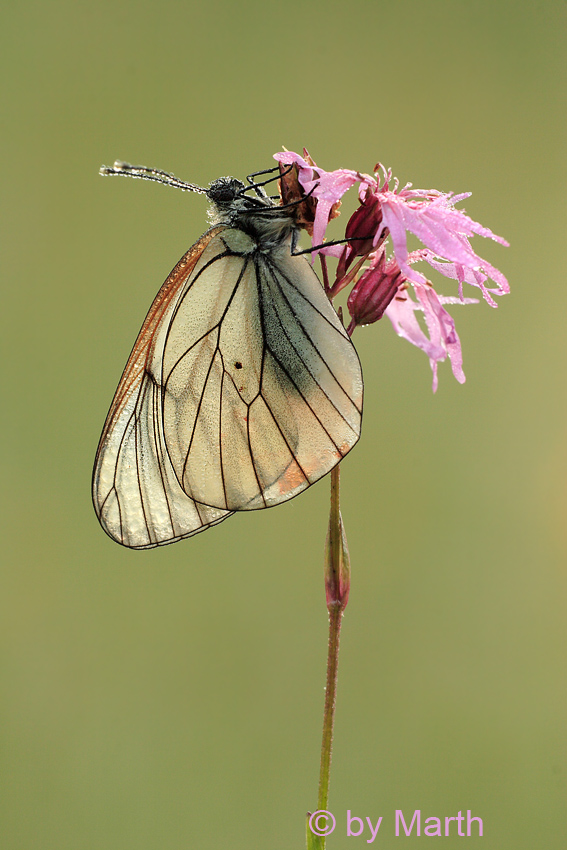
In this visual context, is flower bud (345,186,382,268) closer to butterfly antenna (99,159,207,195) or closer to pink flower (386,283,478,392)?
pink flower (386,283,478,392)

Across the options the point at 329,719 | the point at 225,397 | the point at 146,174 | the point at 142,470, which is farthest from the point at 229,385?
the point at 329,719

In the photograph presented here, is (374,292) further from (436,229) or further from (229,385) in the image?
(229,385)

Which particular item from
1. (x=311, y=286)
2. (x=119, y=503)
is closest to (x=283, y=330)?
(x=311, y=286)

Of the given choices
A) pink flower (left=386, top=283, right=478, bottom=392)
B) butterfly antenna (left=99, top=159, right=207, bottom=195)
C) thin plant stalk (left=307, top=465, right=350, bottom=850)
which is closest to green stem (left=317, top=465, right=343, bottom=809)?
thin plant stalk (left=307, top=465, right=350, bottom=850)

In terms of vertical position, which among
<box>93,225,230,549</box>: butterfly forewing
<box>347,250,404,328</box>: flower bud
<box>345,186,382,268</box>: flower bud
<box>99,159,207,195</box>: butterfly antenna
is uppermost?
<box>99,159,207,195</box>: butterfly antenna

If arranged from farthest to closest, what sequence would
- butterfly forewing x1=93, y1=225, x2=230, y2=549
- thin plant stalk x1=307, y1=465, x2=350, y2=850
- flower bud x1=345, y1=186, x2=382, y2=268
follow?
1. butterfly forewing x1=93, y1=225, x2=230, y2=549
2. flower bud x1=345, y1=186, x2=382, y2=268
3. thin plant stalk x1=307, y1=465, x2=350, y2=850

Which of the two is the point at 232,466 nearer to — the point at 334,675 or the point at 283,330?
the point at 283,330

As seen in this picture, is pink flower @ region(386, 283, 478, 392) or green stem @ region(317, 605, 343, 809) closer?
green stem @ region(317, 605, 343, 809)
